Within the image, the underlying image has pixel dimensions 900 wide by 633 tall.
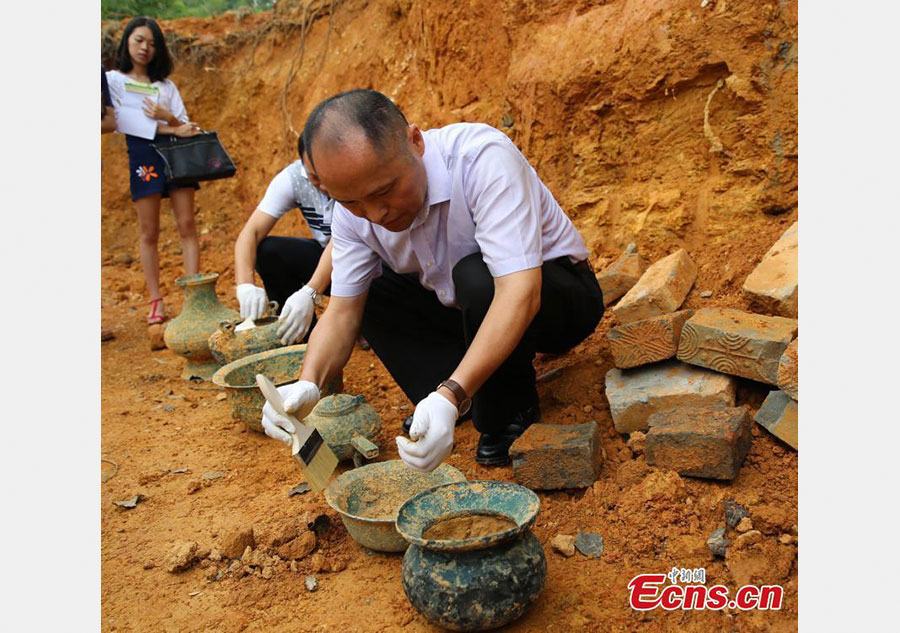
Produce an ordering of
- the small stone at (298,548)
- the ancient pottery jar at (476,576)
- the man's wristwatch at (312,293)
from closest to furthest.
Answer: the ancient pottery jar at (476,576) < the small stone at (298,548) < the man's wristwatch at (312,293)

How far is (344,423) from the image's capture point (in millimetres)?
2961

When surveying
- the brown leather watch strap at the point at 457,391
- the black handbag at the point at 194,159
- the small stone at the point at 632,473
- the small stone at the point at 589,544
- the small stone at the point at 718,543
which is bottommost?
the small stone at the point at 589,544

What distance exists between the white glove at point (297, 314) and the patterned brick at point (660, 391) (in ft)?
4.81

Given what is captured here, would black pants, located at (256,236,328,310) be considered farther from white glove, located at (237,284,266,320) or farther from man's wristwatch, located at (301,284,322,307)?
man's wristwatch, located at (301,284,322,307)

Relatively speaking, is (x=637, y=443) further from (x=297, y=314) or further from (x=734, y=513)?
(x=297, y=314)

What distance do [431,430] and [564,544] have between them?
59cm

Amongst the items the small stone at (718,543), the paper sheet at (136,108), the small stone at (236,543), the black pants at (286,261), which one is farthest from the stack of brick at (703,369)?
the paper sheet at (136,108)

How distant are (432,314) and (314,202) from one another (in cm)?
138

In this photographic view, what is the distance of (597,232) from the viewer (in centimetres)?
423

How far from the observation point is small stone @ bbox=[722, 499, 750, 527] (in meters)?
2.16

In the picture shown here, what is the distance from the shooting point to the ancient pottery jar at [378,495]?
7.47ft

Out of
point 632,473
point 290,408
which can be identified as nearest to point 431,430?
point 290,408

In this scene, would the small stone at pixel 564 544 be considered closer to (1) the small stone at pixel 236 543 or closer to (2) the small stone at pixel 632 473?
(2) the small stone at pixel 632 473

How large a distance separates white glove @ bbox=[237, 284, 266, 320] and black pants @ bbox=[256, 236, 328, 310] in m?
0.31
